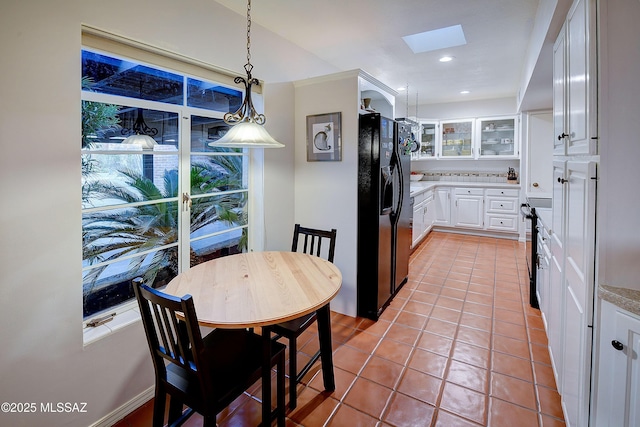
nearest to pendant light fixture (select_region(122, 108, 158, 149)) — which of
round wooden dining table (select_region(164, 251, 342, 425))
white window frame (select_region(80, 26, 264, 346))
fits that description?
white window frame (select_region(80, 26, 264, 346))

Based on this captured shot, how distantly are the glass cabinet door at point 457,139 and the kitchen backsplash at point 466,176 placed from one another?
17.6 inches

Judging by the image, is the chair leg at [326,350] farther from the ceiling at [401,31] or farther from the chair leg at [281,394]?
the ceiling at [401,31]

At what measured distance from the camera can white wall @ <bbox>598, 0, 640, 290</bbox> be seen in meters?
1.09

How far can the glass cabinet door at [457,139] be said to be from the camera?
19.2 feet

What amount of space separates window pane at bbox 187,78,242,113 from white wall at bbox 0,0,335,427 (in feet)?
1.40

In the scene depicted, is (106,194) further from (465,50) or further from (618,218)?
(465,50)

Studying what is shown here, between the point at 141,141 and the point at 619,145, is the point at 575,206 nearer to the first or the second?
the point at 619,145

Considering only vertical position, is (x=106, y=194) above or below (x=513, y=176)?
below

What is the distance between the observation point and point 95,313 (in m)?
1.82

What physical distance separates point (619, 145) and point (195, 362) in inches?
66.7

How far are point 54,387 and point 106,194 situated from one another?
37.9 inches

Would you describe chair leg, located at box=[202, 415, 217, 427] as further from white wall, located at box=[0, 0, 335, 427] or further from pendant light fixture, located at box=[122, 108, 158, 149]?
pendant light fixture, located at box=[122, 108, 158, 149]

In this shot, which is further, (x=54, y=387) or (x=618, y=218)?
(x=54, y=387)

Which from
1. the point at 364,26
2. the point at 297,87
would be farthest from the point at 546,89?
the point at 297,87
